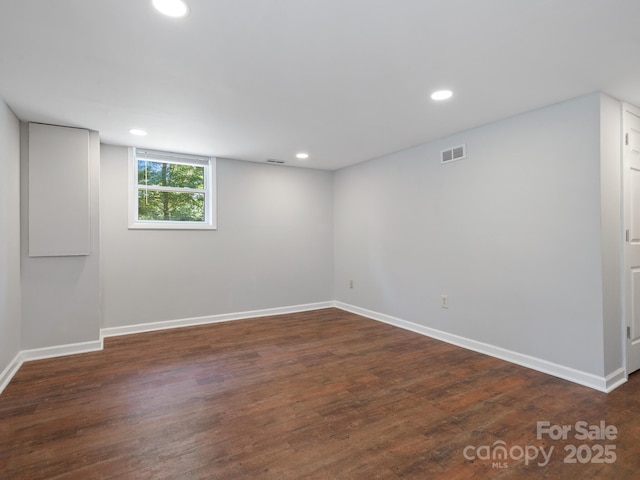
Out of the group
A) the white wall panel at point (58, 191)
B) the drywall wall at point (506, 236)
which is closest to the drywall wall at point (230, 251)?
the white wall panel at point (58, 191)

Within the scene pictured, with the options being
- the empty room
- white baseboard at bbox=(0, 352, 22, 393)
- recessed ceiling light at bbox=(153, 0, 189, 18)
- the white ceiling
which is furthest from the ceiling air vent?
white baseboard at bbox=(0, 352, 22, 393)

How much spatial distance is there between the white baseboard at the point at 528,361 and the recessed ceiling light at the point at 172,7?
3.66 metres

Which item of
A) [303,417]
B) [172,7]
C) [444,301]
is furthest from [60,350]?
[444,301]

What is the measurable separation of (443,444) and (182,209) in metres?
4.09

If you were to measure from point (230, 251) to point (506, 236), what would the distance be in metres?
3.50

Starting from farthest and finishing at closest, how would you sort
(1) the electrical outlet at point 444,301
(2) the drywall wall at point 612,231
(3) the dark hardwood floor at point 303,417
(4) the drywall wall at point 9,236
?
(1) the electrical outlet at point 444,301, (4) the drywall wall at point 9,236, (2) the drywall wall at point 612,231, (3) the dark hardwood floor at point 303,417

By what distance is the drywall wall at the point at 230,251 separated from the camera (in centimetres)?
412

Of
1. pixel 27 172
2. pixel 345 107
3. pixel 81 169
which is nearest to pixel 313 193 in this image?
pixel 345 107

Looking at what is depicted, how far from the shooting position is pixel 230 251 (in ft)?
15.8

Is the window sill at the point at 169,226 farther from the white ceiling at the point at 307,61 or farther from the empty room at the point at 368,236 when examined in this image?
the white ceiling at the point at 307,61

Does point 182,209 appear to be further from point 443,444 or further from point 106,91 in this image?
point 443,444

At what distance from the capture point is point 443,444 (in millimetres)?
1925

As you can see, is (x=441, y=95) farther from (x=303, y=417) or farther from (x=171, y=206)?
(x=171, y=206)

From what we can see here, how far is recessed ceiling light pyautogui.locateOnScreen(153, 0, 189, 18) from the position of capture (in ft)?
5.21
